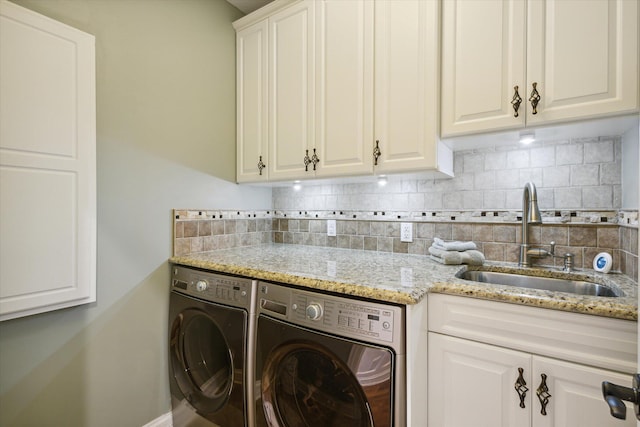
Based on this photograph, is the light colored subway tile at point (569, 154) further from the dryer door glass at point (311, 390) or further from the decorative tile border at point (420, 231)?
the dryer door glass at point (311, 390)

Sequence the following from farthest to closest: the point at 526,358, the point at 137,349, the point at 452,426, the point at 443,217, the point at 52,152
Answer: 1. the point at 443,217
2. the point at 137,349
3. the point at 52,152
4. the point at 452,426
5. the point at 526,358

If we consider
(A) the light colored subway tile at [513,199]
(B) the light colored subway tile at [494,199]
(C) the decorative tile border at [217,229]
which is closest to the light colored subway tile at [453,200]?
(B) the light colored subway tile at [494,199]

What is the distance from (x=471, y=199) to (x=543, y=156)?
15.5 inches

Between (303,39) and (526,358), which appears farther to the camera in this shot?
(303,39)

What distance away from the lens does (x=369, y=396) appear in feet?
3.38

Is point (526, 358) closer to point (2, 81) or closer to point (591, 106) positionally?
point (591, 106)

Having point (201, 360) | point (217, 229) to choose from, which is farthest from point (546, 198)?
point (201, 360)

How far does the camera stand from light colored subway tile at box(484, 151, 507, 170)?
1.58 meters

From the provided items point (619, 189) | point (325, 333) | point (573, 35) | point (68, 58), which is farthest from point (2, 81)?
point (619, 189)

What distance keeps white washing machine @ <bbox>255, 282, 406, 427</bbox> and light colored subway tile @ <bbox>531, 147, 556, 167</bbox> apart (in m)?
1.14

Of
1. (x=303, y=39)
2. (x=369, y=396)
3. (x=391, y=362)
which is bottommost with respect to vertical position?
(x=369, y=396)

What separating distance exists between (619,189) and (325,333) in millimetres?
1490

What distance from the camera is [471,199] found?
1.68 m

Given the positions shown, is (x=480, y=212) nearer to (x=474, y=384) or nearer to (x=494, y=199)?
(x=494, y=199)
